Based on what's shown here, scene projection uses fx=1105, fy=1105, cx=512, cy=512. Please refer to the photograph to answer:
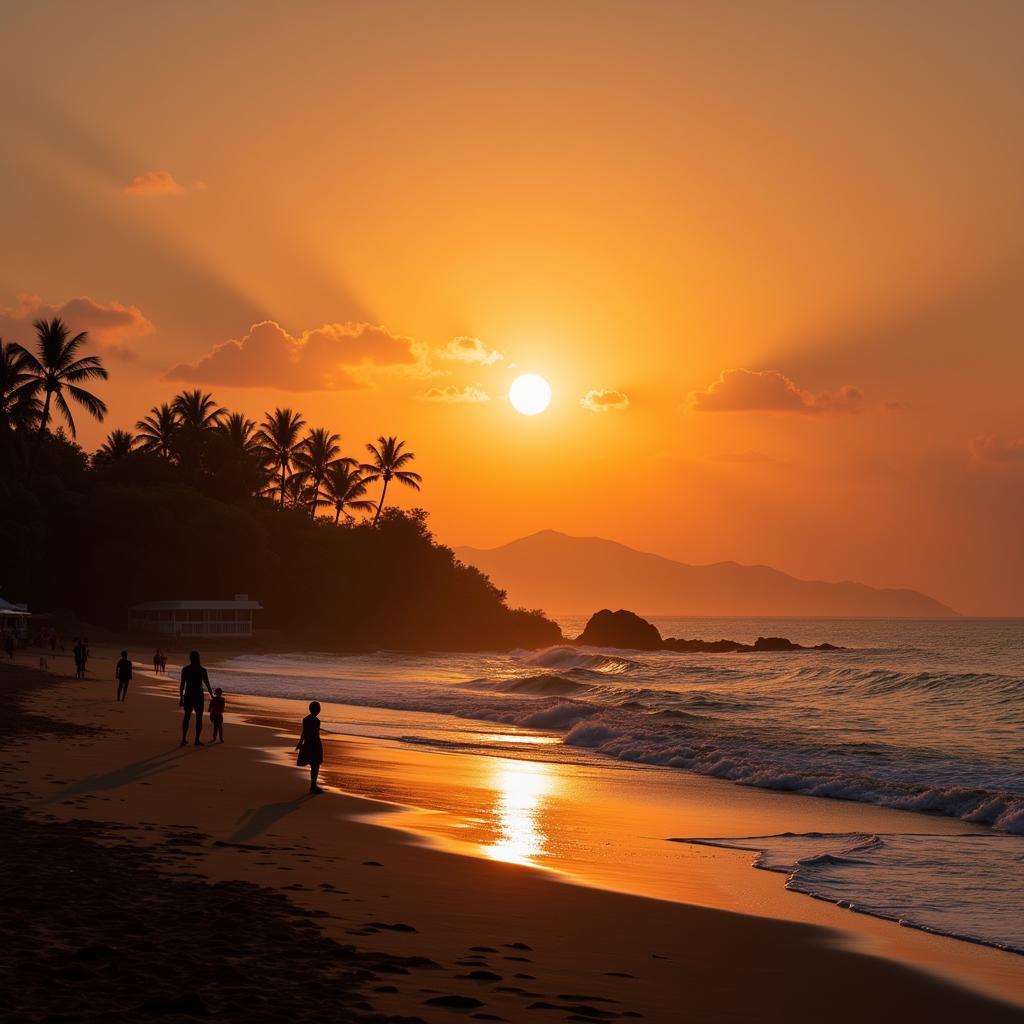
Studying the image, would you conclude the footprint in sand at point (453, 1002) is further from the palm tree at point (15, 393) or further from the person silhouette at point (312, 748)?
the palm tree at point (15, 393)

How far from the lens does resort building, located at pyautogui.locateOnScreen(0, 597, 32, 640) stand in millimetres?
51825

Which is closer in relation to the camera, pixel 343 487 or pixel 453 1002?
pixel 453 1002

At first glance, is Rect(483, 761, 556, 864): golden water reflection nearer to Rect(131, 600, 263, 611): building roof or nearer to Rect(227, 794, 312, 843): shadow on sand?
Rect(227, 794, 312, 843): shadow on sand

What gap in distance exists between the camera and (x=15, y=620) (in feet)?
198

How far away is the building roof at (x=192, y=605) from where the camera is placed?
251ft

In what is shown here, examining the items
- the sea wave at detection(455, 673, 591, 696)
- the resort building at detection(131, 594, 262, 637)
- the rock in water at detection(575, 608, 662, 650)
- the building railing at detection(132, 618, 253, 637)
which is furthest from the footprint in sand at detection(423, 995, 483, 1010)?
the rock in water at detection(575, 608, 662, 650)

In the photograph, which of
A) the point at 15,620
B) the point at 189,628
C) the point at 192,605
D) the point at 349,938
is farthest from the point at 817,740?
the point at 189,628

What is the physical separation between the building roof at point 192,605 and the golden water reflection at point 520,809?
5851 cm

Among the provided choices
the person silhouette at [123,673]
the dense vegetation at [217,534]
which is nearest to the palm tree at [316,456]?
the dense vegetation at [217,534]

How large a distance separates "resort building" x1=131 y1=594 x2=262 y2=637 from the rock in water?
128 ft

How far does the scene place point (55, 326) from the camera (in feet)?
212

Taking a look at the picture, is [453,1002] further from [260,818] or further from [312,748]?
A: [312,748]

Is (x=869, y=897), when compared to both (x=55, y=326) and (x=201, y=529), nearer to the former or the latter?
(x=55, y=326)

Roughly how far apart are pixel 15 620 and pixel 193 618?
1906 cm
